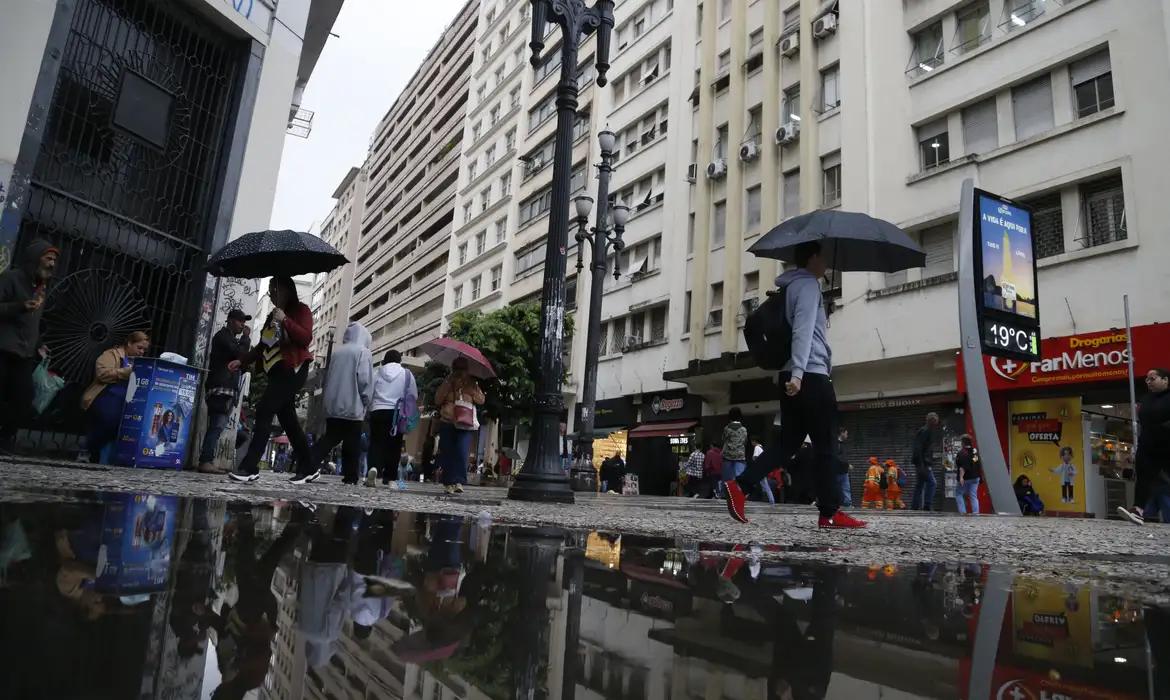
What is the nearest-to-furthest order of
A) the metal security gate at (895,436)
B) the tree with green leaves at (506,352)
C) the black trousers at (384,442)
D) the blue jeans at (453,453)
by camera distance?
1. the blue jeans at (453,453)
2. the black trousers at (384,442)
3. the metal security gate at (895,436)
4. the tree with green leaves at (506,352)

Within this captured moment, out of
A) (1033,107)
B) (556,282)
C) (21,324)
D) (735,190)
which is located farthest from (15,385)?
(735,190)

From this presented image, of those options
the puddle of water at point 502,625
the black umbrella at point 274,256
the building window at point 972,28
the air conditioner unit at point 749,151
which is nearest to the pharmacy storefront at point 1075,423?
the building window at point 972,28

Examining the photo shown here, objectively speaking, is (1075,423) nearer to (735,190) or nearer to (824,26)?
(735,190)

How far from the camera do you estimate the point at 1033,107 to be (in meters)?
17.2

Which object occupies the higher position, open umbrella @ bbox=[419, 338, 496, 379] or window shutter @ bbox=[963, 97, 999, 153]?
window shutter @ bbox=[963, 97, 999, 153]

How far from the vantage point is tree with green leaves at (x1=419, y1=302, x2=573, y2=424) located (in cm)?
2809

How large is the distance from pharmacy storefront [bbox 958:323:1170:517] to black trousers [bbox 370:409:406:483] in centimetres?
1311

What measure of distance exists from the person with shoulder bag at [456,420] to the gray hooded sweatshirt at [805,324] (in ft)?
14.8

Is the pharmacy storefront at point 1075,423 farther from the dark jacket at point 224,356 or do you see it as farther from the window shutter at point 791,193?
the dark jacket at point 224,356

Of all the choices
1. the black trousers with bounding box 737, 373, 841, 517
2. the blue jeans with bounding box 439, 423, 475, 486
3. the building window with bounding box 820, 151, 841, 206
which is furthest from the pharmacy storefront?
the black trousers with bounding box 737, 373, 841, 517

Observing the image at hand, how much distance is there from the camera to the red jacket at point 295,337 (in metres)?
6.76

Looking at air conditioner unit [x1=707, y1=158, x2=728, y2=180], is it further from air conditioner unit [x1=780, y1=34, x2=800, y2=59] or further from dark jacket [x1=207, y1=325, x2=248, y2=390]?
dark jacket [x1=207, y1=325, x2=248, y2=390]

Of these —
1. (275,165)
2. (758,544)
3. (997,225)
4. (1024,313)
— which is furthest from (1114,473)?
(275,165)

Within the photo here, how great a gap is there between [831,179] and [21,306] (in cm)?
2044
